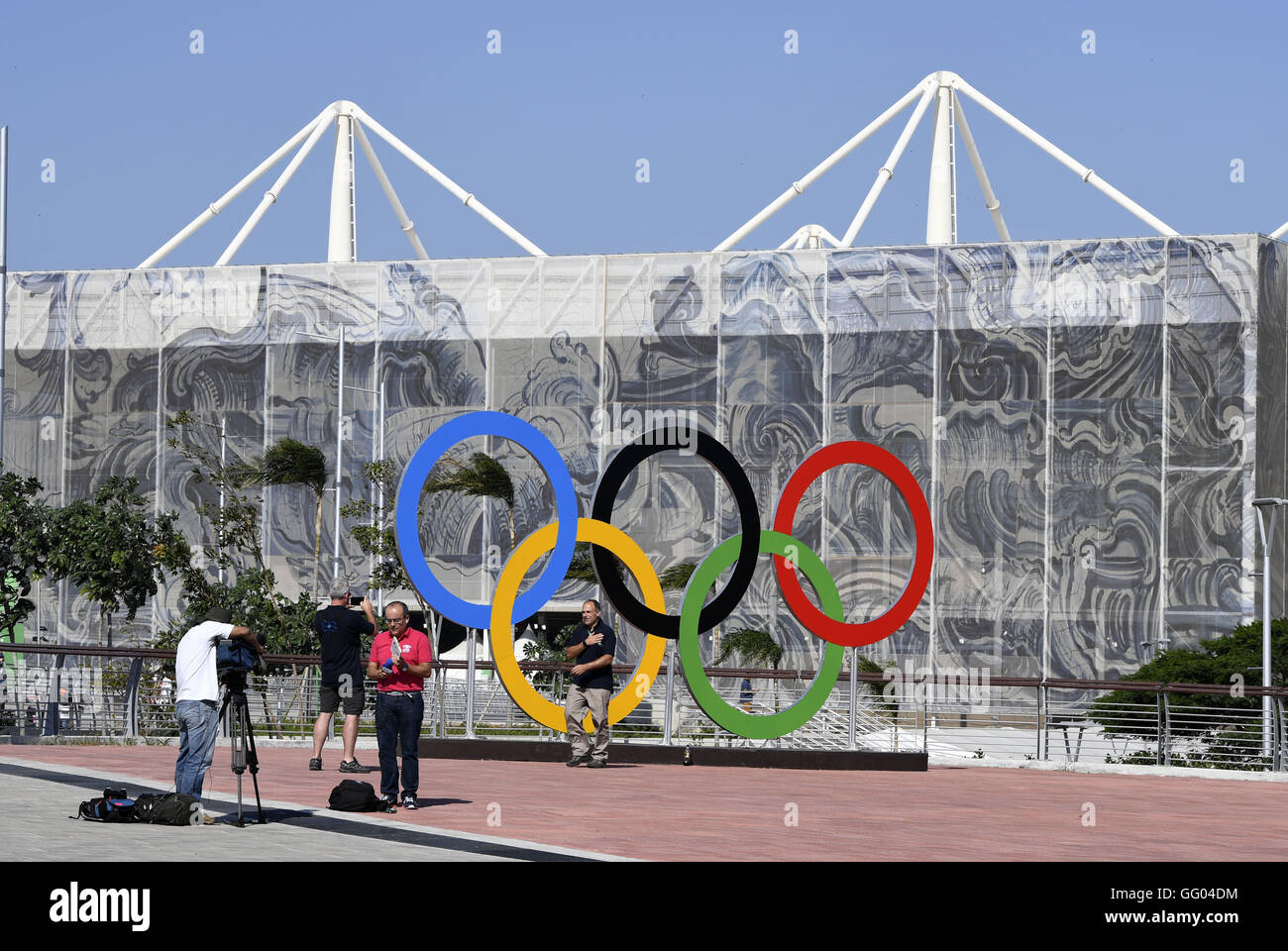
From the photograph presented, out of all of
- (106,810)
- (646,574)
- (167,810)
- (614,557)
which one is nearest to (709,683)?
(646,574)

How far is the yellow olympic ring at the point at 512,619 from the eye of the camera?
20750 mm

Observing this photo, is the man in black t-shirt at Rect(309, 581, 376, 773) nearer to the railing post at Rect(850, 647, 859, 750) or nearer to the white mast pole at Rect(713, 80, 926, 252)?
the railing post at Rect(850, 647, 859, 750)

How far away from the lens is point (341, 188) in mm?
61844

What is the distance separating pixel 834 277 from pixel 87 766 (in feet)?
112

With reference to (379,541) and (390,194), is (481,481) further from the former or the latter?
(390,194)

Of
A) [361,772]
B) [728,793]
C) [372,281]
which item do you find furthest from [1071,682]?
[372,281]

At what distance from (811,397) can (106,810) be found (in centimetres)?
3750

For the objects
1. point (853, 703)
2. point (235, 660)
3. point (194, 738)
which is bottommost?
point (853, 703)

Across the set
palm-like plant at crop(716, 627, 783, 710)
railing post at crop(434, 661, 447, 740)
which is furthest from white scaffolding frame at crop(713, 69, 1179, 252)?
railing post at crop(434, 661, 447, 740)

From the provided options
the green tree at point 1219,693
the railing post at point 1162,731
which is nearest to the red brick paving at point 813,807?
the railing post at point 1162,731

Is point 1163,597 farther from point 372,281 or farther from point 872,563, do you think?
point 372,281

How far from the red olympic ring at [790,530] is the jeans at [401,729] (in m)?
8.60

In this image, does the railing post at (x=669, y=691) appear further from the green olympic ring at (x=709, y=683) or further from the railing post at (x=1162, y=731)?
the railing post at (x=1162, y=731)

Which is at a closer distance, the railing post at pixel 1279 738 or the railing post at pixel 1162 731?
the railing post at pixel 1279 738
